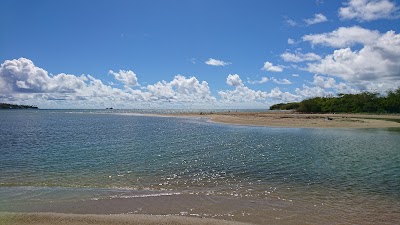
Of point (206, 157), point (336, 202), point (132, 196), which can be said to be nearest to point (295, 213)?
point (336, 202)

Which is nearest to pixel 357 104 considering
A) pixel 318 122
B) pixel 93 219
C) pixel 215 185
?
pixel 318 122

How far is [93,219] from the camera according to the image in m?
10.7

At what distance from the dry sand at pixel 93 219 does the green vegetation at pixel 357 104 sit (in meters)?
141

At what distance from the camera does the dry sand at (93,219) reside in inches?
412

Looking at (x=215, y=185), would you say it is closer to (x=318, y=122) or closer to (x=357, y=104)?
(x=318, y=122)

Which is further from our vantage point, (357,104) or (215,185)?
(357,104)

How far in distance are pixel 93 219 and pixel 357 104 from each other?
148863mm

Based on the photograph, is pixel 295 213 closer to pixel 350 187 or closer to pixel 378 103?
pixel 350 187

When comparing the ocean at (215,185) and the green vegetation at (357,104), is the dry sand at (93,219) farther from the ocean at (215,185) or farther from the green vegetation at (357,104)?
the green vegetation at (357,104)

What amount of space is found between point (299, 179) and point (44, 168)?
55.3ft

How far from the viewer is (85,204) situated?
1312cm

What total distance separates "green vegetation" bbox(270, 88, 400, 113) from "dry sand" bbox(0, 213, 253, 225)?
463 ft

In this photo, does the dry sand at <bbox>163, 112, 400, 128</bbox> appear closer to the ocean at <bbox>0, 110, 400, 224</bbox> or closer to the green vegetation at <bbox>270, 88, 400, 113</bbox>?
the ocean at <bbox>0, 110, 400, 224</bbox>

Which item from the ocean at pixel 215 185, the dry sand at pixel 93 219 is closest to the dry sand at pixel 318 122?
the ocean at pixel 215 185
